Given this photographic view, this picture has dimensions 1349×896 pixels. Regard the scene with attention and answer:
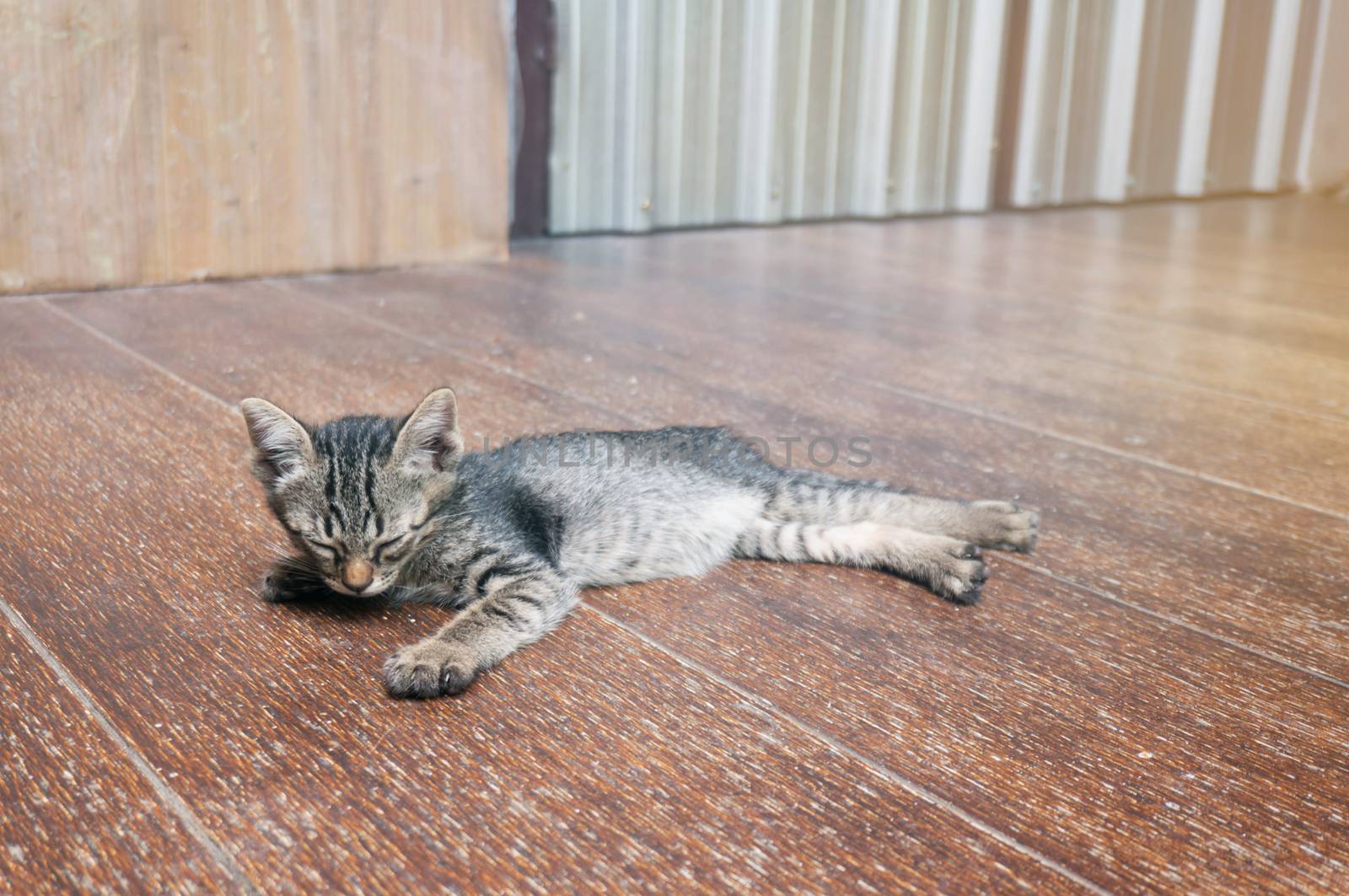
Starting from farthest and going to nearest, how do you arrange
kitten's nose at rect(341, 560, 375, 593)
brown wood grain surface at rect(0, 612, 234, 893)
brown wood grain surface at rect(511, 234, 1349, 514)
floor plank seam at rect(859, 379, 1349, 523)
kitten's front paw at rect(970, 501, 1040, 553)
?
brown wood grain surface at rect(511, 234, 1349, 514) < floor plank seam at rect(859, 379, 1349, 523) < kitten's front paw at rect(970, 501, 1040, 553) < kitten's nose at rect(341, 560, 375, 593) < brown wood grain surface at rect(0, 612, 234, 893)

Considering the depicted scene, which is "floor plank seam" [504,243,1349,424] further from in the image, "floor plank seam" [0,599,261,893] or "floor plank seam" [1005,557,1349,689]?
"floor plank seam" [0,599,261,893]

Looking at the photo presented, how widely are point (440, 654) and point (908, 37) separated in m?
4.11

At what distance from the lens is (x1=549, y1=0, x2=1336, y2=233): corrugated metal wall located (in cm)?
407

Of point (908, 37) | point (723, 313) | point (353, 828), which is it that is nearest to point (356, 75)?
point (723, 313)

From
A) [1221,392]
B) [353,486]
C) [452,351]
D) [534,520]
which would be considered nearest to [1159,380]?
[1221,392]

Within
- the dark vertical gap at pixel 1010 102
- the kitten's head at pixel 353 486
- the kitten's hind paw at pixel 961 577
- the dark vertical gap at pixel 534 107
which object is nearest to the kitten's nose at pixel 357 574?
the kitten's head at pixel 353 486

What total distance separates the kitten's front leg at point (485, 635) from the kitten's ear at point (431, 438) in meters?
0.14

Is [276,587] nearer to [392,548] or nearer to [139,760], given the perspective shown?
[392,548]

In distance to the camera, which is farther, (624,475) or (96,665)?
(624,475)

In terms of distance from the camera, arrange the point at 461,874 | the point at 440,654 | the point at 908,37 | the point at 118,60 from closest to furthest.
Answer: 1. the point at 461,874
2. the point at 440,654
3. the point at 118,60
4. the point at 908,37

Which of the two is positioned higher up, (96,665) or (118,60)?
(118,60)

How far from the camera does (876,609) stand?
147cm

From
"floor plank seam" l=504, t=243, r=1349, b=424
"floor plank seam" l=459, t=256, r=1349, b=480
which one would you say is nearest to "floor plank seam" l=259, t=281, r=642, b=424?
"floor plank seam" l=504, t=243, r=1349, b=424

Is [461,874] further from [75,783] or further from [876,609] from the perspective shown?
[876,609]
